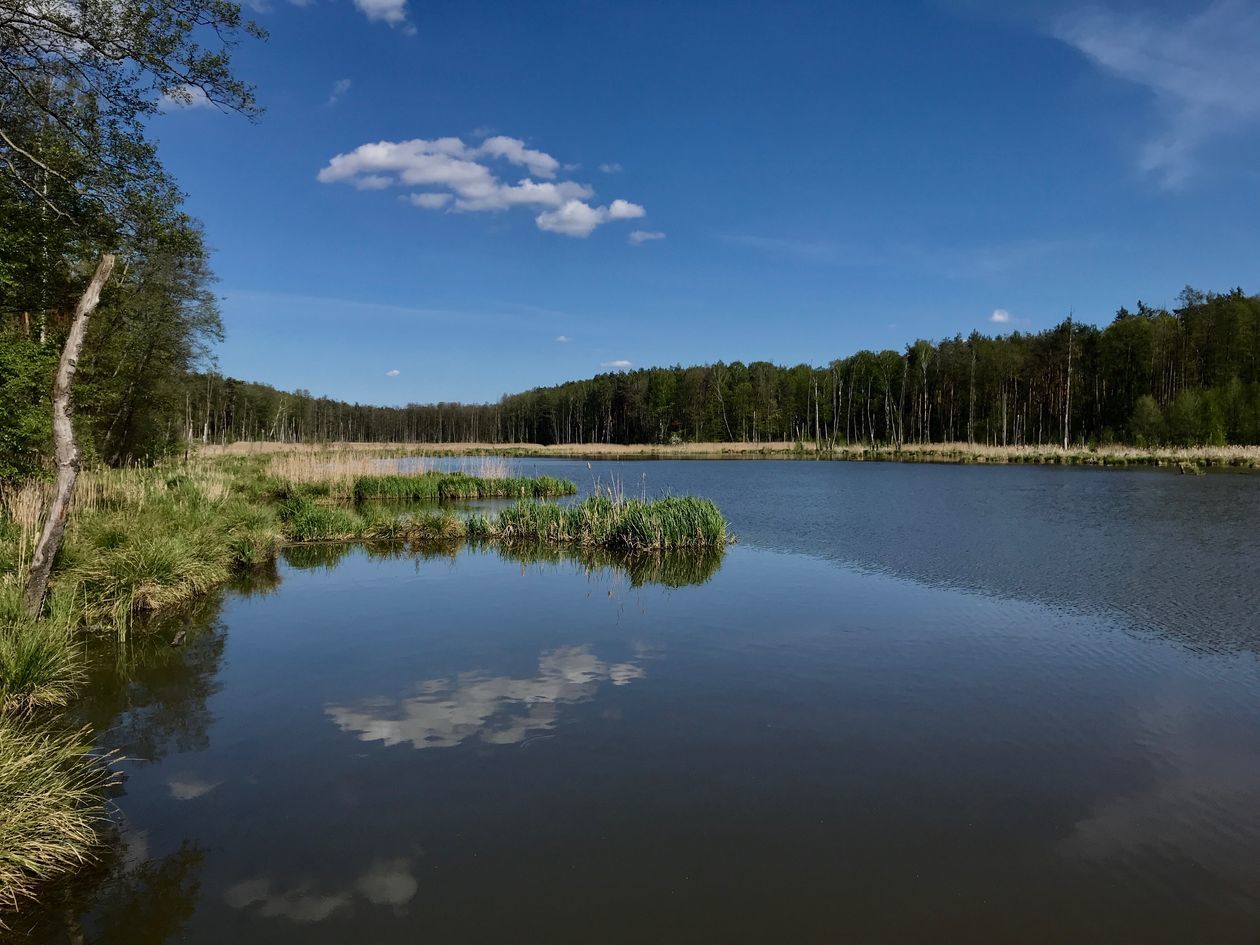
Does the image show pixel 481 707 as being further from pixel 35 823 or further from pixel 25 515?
pixel 25 515

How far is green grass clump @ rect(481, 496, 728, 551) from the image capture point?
14431mm

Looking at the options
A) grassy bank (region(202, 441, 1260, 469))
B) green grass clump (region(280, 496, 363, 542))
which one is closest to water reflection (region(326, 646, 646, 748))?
green grass clump (region(280, 496, 363, 542))

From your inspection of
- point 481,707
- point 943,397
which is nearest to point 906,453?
point 943,397

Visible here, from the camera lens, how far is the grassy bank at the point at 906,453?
35.0 metres

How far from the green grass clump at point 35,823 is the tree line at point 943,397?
2683cm

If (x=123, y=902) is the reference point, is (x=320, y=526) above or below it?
above

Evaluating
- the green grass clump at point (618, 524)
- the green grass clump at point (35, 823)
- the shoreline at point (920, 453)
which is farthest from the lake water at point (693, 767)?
the shoreline at point (920, 453)

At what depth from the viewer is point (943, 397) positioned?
65.1 m

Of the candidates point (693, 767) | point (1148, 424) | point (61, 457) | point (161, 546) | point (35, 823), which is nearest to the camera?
point (35, 823)

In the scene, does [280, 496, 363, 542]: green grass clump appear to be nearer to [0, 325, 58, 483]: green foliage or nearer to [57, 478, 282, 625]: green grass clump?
[57, 478, 282, 625]: green grass clump

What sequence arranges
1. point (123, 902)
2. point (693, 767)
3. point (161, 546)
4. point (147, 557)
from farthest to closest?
1. point (161, 546)
2. point (147, 557)
3. point (693, 767)
4. point (123, 902)

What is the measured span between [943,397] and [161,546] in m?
66.4

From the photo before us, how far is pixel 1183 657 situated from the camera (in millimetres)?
7098

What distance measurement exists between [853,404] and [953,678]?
70846 millimetres
